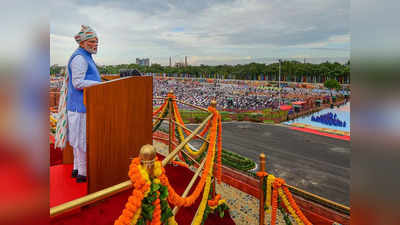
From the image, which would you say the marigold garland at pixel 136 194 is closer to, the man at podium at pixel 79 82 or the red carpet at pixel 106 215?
the red carpet at pixel 106 215

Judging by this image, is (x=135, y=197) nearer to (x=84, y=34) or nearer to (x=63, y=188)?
(x=63, y=188)

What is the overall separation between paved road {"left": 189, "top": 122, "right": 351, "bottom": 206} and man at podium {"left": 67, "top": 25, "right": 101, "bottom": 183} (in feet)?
17.3

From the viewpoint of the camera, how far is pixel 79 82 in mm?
2215

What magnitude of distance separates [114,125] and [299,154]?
8.21 m

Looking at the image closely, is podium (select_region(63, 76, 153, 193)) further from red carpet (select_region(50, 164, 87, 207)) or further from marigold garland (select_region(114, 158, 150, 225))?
marigold garland (select_region(114, 158, 150, 225))

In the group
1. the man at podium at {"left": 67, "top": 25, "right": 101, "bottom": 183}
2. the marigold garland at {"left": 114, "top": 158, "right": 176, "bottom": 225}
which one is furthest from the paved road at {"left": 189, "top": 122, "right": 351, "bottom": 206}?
the marigold garland at {"left": 114, "top": 158, "right": 176, "bottom": 225}

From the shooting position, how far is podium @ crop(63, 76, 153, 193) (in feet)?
6.64

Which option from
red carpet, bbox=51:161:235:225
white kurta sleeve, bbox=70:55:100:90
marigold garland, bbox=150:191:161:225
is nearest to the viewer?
marigold garland, bbox=150:191:161:225

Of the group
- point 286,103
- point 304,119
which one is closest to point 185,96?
point 286,103

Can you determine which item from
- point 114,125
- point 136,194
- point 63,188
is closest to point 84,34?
point 114,125

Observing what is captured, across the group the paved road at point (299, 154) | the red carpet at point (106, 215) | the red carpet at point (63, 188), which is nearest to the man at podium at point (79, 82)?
the red carpet at point (63, 188)
